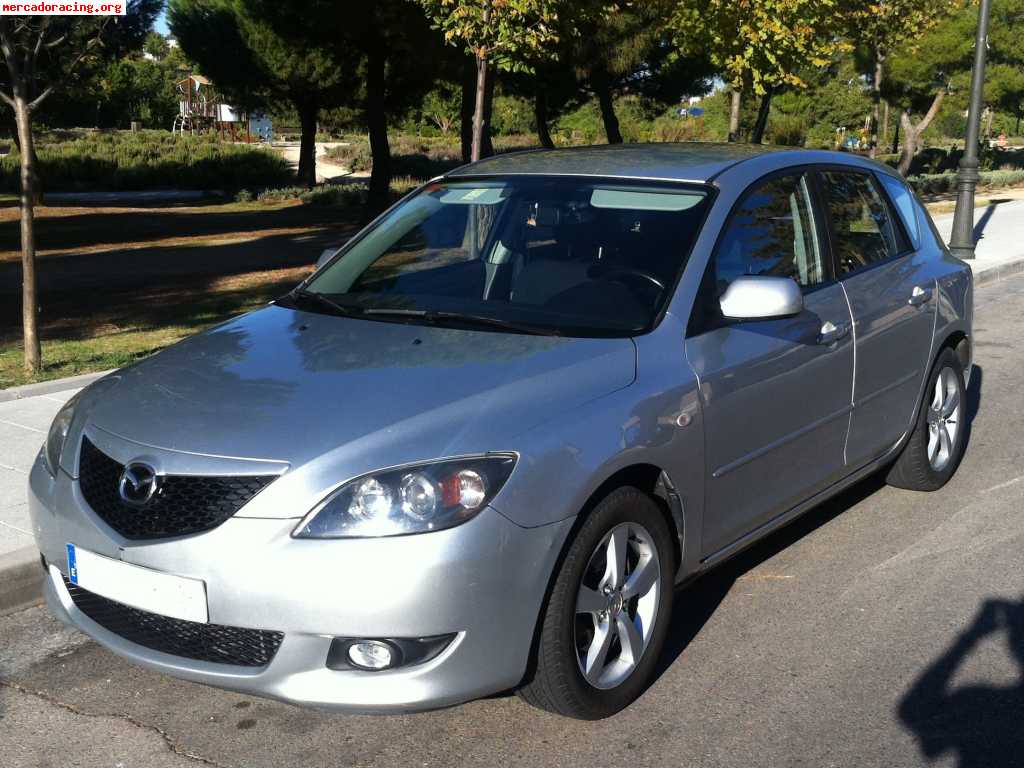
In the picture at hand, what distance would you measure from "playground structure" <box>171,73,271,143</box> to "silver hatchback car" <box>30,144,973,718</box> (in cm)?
6702

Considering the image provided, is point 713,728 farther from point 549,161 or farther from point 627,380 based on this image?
point 549,161

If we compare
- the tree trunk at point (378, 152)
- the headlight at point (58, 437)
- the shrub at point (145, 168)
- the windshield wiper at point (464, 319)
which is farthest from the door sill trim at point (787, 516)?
the shrub at point (145, 168)

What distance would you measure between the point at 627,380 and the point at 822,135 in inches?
2854

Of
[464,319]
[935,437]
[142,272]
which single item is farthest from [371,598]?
[142,272]

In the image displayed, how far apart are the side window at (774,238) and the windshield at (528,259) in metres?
0.18

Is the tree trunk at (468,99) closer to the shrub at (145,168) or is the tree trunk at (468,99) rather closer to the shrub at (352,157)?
the shrub at (145,168)

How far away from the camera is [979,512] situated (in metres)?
6.04

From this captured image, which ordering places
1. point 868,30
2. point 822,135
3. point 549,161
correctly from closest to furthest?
point 549,161, point 868,30, point 822,135

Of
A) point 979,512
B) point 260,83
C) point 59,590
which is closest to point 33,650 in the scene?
point 59,590

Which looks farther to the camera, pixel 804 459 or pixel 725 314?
pixel 804 459

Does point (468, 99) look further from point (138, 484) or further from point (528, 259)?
point (138, 484)

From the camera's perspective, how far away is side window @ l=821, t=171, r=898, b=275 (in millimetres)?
5328

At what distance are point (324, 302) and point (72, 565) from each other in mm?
1495

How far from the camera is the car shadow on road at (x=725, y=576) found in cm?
455
